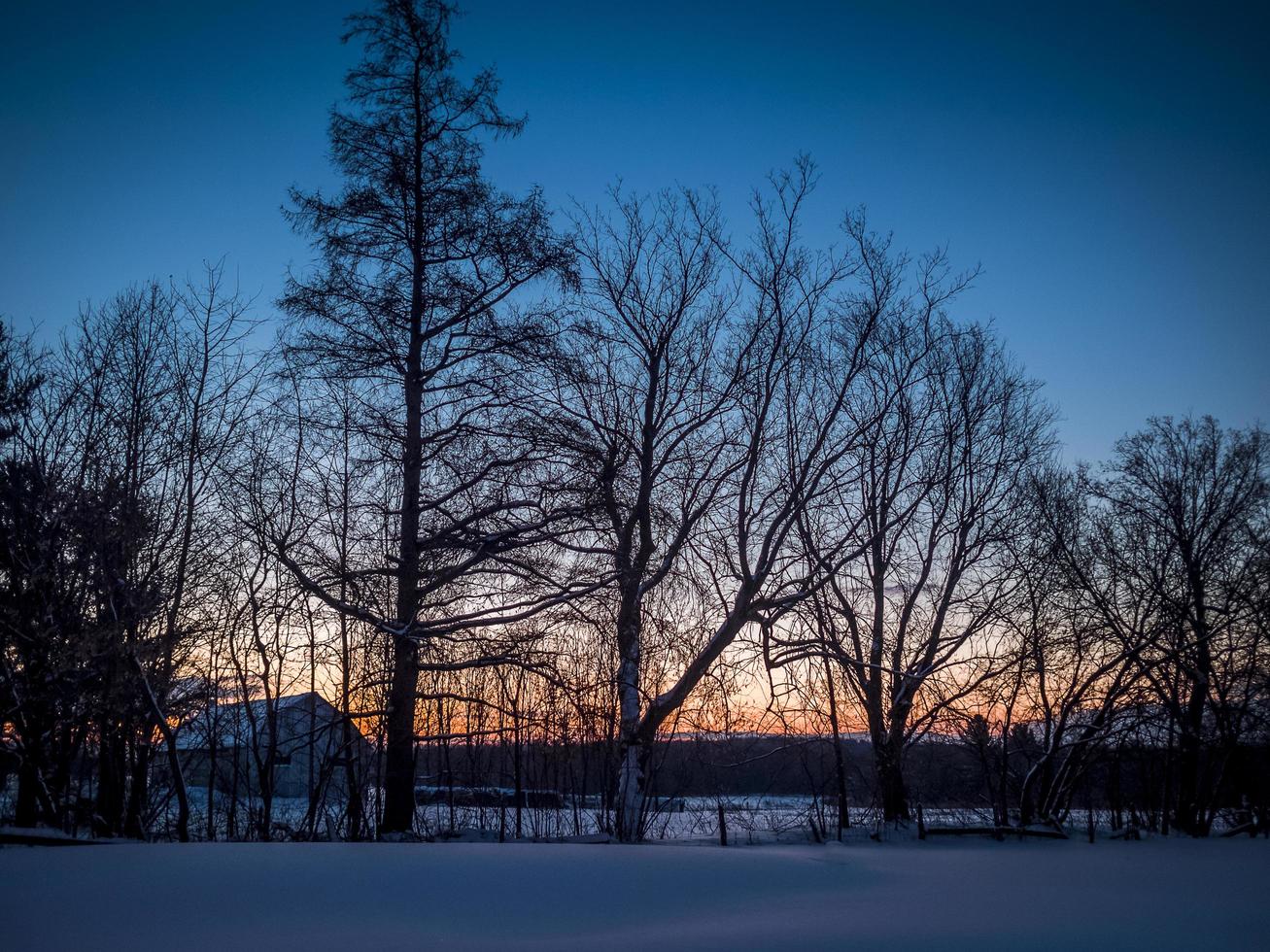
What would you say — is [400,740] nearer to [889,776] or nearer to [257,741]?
[257,741]

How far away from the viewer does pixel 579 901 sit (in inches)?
185

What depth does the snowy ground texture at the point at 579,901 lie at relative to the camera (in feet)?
12.6

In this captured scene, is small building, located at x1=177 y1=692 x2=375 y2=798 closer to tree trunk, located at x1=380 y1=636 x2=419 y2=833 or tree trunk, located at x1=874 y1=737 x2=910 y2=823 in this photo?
tree trunk, located at x1=380 y1=636 x2=419 y2=833

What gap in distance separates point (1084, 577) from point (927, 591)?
3327 millimetres

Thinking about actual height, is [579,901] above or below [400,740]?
below

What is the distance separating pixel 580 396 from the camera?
1131 cm

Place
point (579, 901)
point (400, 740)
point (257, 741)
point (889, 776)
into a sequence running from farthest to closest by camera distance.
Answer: point (889, 776) → point (257, 741) → point (400, 740) → point (579, 901)

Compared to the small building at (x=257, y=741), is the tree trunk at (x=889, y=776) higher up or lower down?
lower down

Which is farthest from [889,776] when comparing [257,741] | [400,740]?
[257,741]

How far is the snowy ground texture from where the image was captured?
385cm

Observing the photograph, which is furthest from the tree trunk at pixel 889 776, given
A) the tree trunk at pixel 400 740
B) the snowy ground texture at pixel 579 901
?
the tree trunk at pixel 400 740

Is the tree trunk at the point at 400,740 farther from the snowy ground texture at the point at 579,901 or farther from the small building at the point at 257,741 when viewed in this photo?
the snowy ground texture at the point at 579,901

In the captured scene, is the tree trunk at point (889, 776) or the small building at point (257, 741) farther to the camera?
the tree trunk at point (889, 776)

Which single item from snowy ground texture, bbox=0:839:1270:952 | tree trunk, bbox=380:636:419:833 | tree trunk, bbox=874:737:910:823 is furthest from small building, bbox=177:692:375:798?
tree trunk, bbox=874:737:910:823
